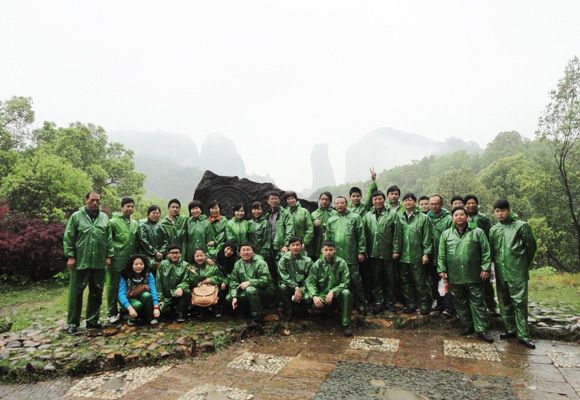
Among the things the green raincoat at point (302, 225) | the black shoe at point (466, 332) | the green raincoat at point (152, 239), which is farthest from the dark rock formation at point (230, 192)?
the black shoe at point (466, 332)

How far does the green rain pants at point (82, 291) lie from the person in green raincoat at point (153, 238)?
701 mm

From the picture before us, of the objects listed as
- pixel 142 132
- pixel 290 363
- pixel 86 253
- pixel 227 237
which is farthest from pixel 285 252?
pixel 142 132

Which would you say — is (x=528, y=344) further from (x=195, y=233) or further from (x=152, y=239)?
(x=152, y=239)

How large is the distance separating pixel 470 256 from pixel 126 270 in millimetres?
4812

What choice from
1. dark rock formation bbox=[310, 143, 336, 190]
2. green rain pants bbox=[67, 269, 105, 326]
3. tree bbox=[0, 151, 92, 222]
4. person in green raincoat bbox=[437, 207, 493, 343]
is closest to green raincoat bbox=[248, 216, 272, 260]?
green rain pants bbox=[67, 269, 105, 326]

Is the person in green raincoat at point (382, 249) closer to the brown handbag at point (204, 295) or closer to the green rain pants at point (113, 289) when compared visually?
the brown handbag at point (204, 295)

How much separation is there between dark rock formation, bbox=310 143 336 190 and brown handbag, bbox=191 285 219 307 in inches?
Answer: 5916

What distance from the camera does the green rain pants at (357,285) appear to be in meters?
5.73

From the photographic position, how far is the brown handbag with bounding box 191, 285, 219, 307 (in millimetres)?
5270

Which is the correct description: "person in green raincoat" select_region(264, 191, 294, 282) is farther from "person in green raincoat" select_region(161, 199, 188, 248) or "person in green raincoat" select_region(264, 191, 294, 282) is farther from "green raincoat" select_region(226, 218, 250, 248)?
"person in green raincoat" select_region(161, 199, 188, 248)

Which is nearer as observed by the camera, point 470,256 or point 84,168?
point 470,256

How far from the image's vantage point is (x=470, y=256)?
4.78 meters

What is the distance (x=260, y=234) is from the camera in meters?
6.43

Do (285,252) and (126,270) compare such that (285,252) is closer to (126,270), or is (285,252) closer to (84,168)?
(126,270)
